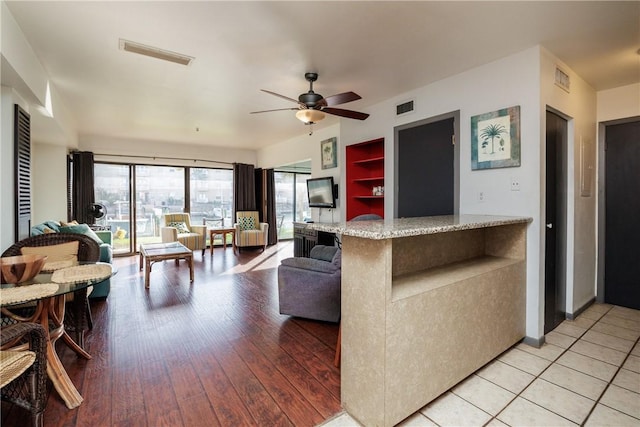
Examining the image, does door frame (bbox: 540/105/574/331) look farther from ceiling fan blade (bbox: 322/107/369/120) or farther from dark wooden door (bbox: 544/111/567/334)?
ceiling fan blade (bbox: 322/107/369/120)

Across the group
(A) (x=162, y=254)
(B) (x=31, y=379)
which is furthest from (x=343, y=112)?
(B) (x=31, y=379)

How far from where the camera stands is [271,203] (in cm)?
812

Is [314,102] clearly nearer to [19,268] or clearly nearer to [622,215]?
[19,268]

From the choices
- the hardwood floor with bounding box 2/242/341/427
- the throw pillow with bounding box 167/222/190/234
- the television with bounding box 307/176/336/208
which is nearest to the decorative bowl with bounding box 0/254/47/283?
the hardwood floor with bounding box 2/242/341/427

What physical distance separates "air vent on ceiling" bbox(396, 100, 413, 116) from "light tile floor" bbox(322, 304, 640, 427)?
268 cm

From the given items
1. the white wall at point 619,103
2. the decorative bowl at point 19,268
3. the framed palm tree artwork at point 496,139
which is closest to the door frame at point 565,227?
the framed palm tree artwork at point 496,139

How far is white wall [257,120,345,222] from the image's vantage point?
17.9 feet

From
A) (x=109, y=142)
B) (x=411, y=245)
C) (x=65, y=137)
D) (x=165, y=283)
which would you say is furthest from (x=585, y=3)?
(x=109, y=142)

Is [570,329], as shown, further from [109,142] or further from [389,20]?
[109,142]

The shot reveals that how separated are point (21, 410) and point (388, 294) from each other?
7.23 feet

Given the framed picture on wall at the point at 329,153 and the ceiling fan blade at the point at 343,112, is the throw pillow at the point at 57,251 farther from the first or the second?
the framed picture on wall at the point at 329,153

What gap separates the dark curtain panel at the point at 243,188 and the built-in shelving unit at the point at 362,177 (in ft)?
13.4

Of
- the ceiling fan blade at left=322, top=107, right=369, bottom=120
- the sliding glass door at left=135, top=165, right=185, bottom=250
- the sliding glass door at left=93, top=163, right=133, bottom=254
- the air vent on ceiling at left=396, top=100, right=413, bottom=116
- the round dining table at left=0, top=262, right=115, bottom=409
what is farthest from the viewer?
the sliding glass door at left=135, top=165, right=185, bottom=250

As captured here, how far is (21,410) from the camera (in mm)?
1753
